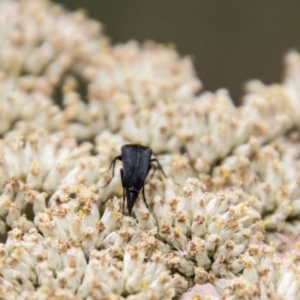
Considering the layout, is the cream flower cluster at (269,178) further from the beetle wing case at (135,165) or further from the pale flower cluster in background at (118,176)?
the beetle wing case at (135,165)

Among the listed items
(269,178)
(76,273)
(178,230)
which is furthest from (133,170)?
(269,178)

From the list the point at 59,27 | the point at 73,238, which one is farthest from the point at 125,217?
the point at 59,27

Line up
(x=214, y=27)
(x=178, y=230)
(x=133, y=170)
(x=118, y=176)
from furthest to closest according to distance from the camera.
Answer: (x=214, y=27)
(x=118, y=176)
(x=133, y=170)
(x=178, y=230)

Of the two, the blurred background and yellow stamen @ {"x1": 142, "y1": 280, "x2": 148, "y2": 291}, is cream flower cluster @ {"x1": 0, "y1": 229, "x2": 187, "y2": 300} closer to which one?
yellow stamen @ {"x1": 142, "y1": 280, "x2": 148, "y2": 291}

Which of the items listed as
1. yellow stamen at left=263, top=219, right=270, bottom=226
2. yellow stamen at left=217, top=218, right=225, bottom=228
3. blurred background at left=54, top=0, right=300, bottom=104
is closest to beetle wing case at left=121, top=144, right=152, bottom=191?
yellow stamen at left=217, top=218, right=225, bottom=228

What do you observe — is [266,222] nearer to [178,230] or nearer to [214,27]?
[178,230]

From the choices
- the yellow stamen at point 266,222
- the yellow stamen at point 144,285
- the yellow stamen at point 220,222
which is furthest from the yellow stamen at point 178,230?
the yellow stamen at point 266,222
